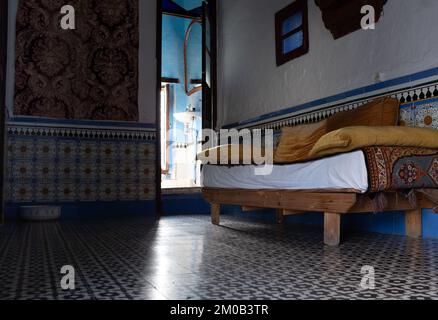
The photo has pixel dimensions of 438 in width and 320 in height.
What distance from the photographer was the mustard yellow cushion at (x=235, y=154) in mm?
3307

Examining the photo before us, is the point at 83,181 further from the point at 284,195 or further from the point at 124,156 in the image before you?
the point at 284,195

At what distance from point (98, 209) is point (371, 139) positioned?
350cm

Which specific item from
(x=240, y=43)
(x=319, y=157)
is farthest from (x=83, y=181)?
(x=319, y=157)

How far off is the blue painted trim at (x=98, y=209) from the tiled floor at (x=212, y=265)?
1406 millimetres

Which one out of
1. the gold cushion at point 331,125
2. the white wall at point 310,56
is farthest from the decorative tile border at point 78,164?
the gold cushion at point 331,125

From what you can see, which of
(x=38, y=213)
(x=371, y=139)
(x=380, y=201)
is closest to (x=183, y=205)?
(x=38, y=213)

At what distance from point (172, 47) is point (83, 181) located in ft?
15.9

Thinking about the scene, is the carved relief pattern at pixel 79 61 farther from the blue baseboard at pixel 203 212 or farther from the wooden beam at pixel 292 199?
the wooden beam at pixel 292 199

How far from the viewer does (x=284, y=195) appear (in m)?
2.87

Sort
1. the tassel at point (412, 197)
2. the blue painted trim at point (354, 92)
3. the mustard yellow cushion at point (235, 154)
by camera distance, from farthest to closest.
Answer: the mustard yellow cushion at point (235, 154), the blue painted trim at point (354, 92), the tassel at point (412, 197)

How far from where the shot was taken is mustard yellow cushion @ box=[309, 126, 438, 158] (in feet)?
7.50

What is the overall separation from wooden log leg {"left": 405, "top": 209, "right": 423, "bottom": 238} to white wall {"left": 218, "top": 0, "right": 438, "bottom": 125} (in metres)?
0.99

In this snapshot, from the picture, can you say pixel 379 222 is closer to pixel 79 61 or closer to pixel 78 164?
pixel 78 164

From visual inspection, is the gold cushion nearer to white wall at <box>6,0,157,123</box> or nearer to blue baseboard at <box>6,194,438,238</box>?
blue baseboard at <box>6,194,438,238</box>
